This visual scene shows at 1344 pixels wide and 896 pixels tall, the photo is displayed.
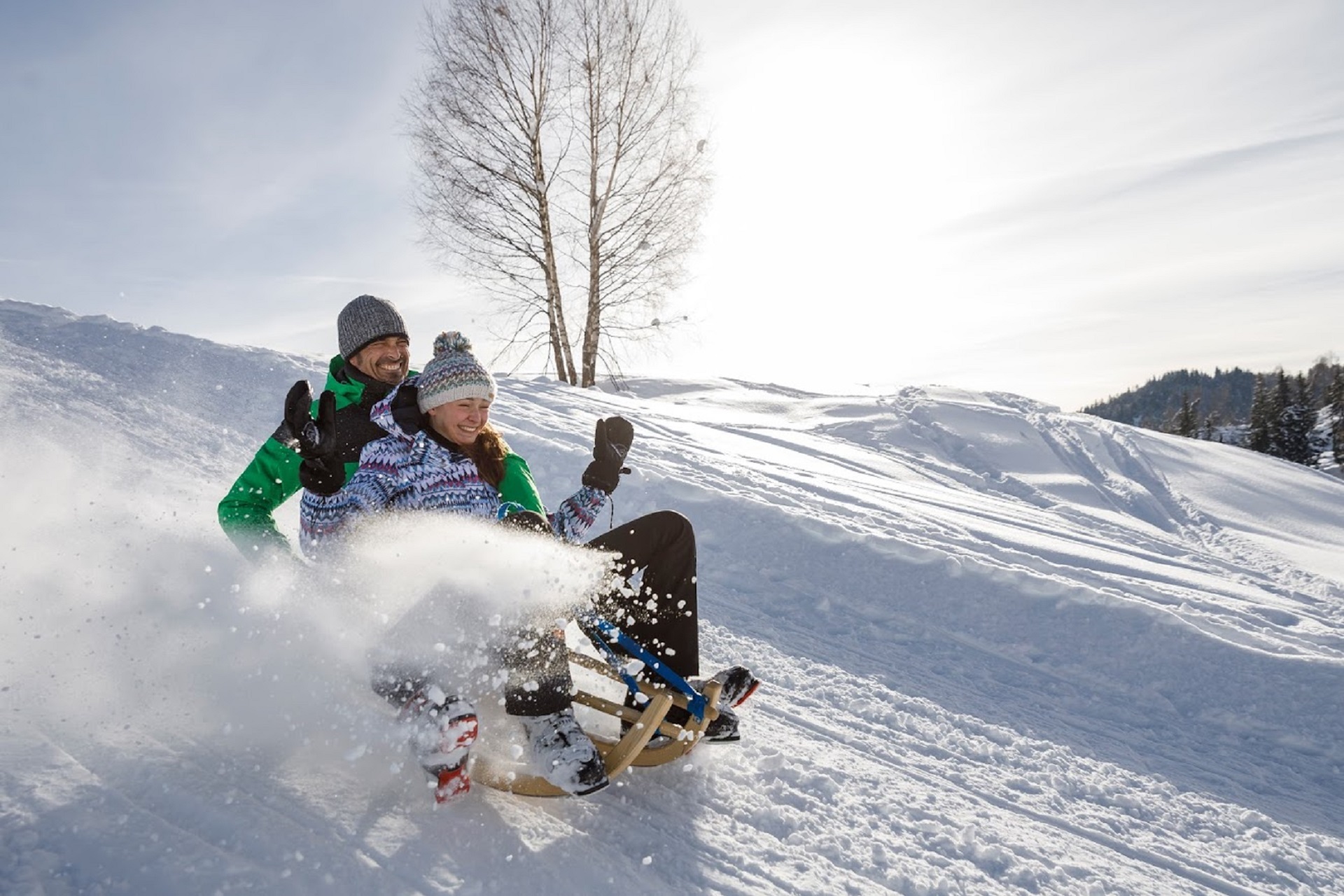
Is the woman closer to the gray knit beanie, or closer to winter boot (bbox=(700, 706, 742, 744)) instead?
winter boot (bbox=(700, 706, 742, 744))

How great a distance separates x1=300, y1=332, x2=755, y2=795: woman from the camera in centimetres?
224

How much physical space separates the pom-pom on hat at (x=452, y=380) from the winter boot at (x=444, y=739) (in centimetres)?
98

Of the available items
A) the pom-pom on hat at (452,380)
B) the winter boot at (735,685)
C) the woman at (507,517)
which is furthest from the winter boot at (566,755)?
the pom-pom on hat at (452,380)

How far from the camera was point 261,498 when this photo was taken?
2955mm

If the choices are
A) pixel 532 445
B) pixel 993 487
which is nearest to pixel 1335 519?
pixel 993 487

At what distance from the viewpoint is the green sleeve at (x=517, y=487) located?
281 cm

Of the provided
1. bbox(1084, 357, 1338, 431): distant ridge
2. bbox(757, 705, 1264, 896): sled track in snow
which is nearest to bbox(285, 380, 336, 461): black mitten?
bbox(757, 705, 1264, 896): sled track in snow

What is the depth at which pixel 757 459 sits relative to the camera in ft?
23.4

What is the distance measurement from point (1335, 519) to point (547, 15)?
1319cm

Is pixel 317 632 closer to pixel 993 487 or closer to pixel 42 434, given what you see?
pixel 42 434

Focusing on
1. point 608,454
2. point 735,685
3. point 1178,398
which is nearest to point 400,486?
point 608,454

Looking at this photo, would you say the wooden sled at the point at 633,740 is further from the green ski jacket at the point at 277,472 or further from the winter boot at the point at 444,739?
the green ski jacket at the point at 277,472

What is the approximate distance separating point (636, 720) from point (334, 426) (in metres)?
1.42

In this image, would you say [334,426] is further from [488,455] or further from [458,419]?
[488,455]
